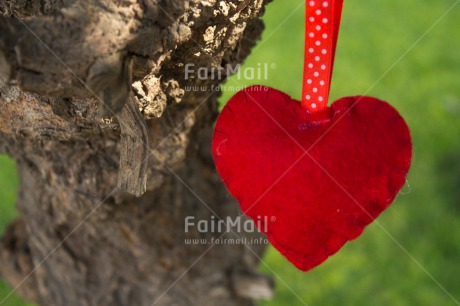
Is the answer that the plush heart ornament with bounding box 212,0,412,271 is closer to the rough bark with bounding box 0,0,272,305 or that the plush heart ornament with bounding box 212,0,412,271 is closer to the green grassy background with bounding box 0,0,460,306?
the rough bark with bounding box 0,0,272,305

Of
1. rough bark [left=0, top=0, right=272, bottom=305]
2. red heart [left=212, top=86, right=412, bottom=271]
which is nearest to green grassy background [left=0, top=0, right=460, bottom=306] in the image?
rough bark [left=0, top=0, right=272, bottom=305]

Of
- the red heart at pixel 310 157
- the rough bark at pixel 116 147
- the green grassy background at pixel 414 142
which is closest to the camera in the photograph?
the rough bark at pixel 116 147

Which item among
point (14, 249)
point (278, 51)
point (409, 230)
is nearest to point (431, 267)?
Answer: point (409, 230)

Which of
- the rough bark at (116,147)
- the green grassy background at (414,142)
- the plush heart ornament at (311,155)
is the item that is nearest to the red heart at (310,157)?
the plush heart ornament at (311,155)

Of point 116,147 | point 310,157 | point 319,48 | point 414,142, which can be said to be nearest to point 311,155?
point 310,157

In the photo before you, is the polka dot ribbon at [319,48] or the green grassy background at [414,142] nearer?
the polka dot ribbon at [319,48]

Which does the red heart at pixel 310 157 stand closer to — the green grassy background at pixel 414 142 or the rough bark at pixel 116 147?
the rough bark at pixel 116 147
